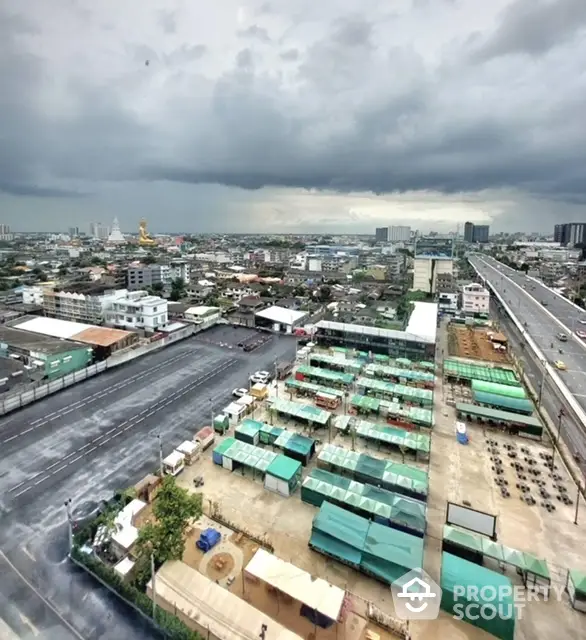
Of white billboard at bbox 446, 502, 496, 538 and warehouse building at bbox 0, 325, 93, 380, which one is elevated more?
warehouse building at bbox 0, 325, 93, 380

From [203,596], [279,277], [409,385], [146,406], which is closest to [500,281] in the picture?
[279,277]

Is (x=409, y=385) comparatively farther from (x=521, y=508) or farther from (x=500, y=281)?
(x=500, y=281)

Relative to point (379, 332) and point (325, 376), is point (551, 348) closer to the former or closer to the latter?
point (379, 332)

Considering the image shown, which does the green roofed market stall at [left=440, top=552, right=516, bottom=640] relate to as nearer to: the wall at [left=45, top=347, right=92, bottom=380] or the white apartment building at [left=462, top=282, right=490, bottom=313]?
the wall at [left=45, top=347, right=92, bottom=380]

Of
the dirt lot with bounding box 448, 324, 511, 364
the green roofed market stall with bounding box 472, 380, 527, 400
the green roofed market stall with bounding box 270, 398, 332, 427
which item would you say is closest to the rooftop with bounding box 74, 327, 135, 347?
the green roofed market stall with bounding box 270, 398, 332, 427

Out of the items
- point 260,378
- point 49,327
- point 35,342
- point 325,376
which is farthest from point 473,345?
point 49,327

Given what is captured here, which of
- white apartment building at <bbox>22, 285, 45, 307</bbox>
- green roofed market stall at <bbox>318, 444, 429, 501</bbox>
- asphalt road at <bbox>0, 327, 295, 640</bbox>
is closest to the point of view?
asphalt road at <bbox>0, 327, 295, 640</bbox>
